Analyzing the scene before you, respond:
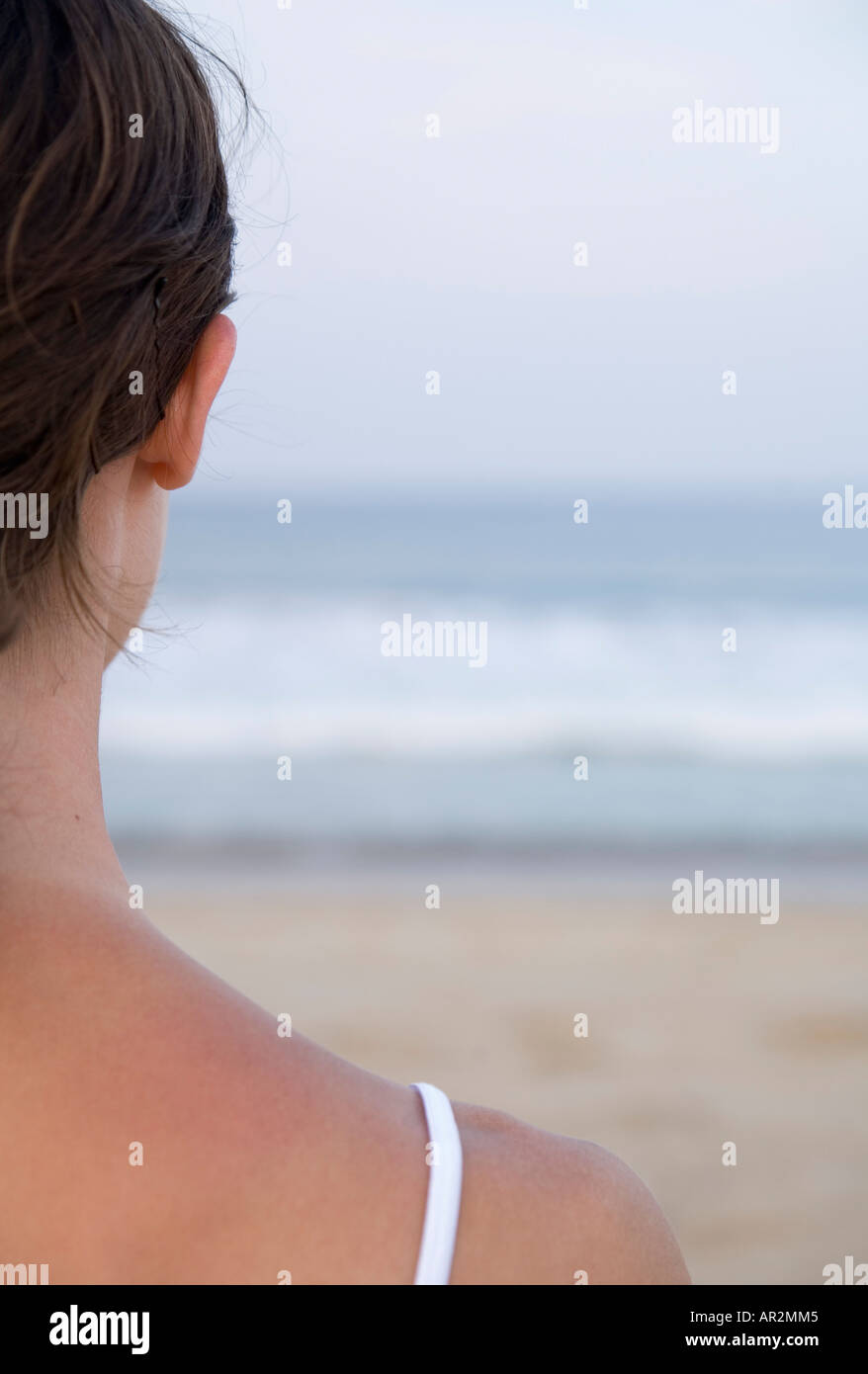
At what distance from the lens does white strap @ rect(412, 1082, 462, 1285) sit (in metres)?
0.97

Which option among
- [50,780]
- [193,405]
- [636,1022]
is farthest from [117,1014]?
[636,1022]

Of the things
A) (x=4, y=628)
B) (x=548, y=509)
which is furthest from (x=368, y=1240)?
(x=548, y=509)

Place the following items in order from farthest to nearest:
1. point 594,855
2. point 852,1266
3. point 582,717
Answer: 1. point 582,717
2. point 594,855
3. point 852,1266

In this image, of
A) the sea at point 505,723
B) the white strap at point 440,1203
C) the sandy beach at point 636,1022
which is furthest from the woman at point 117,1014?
the sandy beach at point 636,1022

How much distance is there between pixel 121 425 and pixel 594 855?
672 cm

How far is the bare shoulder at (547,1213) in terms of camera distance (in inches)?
38.8

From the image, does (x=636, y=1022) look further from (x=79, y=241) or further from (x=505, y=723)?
(x=505, y=723)

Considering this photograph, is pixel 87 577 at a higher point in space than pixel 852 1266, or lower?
higher

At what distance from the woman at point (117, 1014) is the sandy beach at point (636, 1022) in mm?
3180

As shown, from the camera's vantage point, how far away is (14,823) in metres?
1.03

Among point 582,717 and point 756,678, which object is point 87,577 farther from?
point 756,678

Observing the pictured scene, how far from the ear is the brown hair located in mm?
44

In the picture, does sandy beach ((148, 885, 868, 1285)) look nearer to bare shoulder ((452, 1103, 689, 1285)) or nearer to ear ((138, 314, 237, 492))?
bare shoulder ((452, 1103, 689, 1285))

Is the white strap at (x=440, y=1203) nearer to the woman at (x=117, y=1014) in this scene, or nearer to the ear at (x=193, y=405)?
the woman at (x=117, y=1014)
